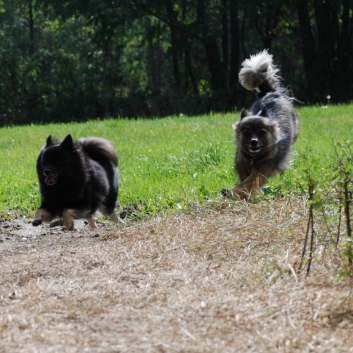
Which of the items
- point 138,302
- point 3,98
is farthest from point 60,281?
point 3,98

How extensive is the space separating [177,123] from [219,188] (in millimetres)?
8585

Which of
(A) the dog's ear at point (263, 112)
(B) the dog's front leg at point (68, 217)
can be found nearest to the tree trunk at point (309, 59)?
(A) the dog's ear at point (263, 112)

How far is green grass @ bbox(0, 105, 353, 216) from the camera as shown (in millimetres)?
8791

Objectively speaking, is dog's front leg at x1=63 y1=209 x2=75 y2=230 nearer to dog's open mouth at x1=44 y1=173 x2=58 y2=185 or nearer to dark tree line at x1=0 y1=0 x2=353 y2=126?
dog's open mouth at x1=44 y1=173 x2=58 y2=185

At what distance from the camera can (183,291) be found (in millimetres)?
4648

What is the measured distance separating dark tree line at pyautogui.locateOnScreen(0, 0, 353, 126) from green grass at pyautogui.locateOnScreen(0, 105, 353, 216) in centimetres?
1092

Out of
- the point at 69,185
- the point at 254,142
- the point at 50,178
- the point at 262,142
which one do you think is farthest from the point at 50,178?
the point at 262,142

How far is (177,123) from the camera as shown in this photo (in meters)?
17.5

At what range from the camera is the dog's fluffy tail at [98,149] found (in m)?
8.65

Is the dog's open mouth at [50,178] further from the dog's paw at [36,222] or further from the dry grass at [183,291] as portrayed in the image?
the dry grass at [183,291]

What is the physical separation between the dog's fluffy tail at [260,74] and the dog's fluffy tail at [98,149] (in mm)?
2885

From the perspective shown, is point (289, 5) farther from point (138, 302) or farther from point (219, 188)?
point (138, 302)

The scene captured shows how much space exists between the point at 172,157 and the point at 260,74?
1.98 m

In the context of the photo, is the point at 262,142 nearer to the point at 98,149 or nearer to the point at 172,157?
the point at 98,149
